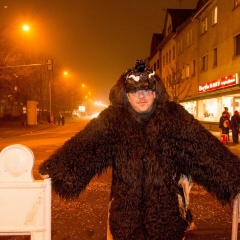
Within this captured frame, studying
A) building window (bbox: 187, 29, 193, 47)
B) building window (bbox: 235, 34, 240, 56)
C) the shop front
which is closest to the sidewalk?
the shop front

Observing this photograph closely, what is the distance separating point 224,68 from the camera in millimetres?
21828

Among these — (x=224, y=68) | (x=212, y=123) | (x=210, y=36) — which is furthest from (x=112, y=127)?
(x=210, y=36)

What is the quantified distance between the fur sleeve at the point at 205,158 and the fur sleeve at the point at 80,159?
1.56ft

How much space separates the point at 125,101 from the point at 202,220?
10.6ft

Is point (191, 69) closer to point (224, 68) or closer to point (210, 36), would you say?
point (210, 36)

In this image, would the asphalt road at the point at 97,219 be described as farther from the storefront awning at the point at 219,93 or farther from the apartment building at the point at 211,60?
the apartment building at the point at 211,60

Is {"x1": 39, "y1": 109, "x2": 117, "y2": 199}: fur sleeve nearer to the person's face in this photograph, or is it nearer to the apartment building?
the person's face

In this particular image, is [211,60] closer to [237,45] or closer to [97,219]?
[237,45]

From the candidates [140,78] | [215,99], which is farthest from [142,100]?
[215,99]

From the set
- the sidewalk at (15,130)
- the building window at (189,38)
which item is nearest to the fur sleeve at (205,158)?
the sidewalk at (15,130)

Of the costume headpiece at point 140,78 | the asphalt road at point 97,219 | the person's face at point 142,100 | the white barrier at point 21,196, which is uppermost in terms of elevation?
the costume headpiece at point 140,78

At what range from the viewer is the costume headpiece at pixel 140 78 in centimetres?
231

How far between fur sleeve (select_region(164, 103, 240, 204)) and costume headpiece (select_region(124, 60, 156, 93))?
0.28 m

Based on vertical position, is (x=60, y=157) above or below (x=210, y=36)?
below
